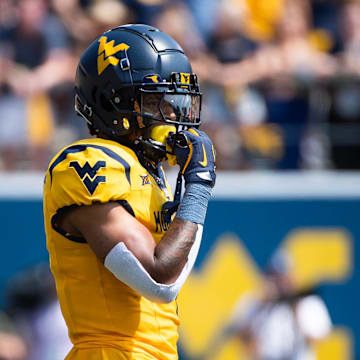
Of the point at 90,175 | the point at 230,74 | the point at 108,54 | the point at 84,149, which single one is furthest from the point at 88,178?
the point at 230,74

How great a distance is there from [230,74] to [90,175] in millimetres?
3448

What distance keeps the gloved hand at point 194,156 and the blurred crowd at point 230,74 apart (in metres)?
2.81

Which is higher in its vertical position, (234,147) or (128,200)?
(128,200)

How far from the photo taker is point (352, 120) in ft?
18.0

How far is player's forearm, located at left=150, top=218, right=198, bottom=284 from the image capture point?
2.14 m

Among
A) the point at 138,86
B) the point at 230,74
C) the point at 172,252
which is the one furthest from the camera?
the point at 230,74

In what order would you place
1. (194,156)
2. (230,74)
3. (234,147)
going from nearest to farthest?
(194,156)
(234,147)
(230,74)

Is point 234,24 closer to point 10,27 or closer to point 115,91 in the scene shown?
point 10,27

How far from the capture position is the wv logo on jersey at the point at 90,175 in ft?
7.13

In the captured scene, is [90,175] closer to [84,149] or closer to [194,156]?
[84,149]

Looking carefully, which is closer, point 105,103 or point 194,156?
point 194,156

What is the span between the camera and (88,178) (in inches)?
85.9

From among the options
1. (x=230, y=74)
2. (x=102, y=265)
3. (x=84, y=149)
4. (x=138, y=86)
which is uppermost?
(x=138, y=86)

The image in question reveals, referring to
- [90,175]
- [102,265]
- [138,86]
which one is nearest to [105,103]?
[138,86]
